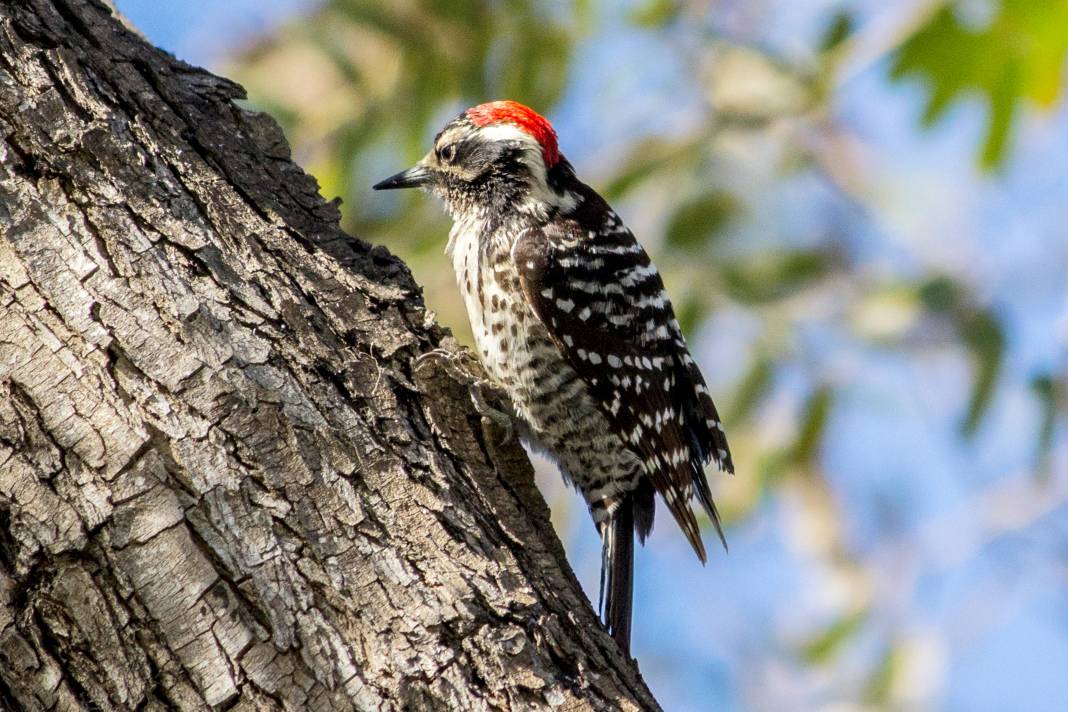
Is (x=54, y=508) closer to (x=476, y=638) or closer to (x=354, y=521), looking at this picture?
(x=354, y=521)

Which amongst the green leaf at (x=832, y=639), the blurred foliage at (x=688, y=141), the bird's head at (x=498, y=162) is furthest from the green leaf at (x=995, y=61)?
the green leaf at (x=832, y=639)

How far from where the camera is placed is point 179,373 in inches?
98.6

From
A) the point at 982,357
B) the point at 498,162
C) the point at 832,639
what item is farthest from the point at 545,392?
the point at 832,639

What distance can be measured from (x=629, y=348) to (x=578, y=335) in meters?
0.22

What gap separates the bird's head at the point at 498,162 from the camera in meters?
4.54

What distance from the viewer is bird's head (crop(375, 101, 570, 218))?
4543 millimetres

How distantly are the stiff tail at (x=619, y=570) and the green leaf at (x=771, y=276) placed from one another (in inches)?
45.3

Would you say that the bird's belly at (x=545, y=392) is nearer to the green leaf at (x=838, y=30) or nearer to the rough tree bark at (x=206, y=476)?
the rough tree bark at (x=206, y=476)

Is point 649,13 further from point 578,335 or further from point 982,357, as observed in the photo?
point 982,357

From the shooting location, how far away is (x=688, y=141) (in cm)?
532

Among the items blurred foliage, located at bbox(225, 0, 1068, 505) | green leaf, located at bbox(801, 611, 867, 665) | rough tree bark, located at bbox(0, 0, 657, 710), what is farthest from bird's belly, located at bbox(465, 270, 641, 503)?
green leaf, located at bbox(801, 611, 867, 665)

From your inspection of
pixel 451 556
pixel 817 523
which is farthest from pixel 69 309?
pixel 817 523

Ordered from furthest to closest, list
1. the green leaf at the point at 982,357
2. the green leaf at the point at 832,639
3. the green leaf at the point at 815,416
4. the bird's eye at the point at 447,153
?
the green leaf at the point at 832,639, the green leaf at the point at 815,416, the green leaf at the point at 982,357, the bird's eye at the point at 447,153

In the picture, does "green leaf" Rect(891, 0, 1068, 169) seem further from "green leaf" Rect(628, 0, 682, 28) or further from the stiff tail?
the stiff tail
